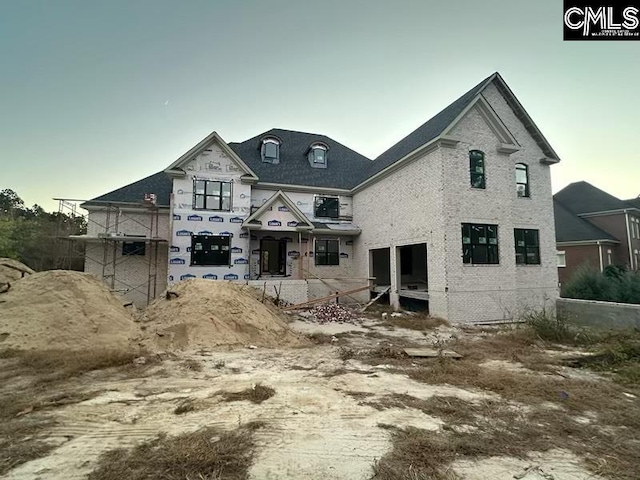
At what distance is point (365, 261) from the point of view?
762 inches

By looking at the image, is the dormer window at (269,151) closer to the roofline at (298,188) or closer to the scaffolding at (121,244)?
the roofline at (298,188)

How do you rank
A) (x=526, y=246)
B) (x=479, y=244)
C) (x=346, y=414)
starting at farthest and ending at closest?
(x=526, y=246)
(x=479, y=244)
(x=346, y=414)

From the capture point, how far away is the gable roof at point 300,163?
20828 mm

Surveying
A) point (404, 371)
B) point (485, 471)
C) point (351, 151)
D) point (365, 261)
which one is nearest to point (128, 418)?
point (485, 471)

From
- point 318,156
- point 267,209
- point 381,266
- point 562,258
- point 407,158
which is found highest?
point 318,156

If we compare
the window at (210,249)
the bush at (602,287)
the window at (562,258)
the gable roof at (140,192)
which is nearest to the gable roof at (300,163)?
the window at (210,249)

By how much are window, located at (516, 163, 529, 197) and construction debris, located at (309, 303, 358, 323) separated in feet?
35.8

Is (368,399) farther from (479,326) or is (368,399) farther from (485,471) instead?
(479,326)

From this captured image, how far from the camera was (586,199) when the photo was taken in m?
29.2

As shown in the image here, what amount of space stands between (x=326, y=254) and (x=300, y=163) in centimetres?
758

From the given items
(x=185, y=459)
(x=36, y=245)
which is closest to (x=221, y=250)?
(x=185, y=459)

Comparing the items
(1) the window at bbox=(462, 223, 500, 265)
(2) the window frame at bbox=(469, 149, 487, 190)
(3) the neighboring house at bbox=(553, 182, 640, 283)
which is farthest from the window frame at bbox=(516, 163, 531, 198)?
(3) the neighboring house at bbox=(553, 182, 640, 283)

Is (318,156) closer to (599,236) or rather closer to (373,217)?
(373,217)

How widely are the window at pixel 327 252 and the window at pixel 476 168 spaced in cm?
972
